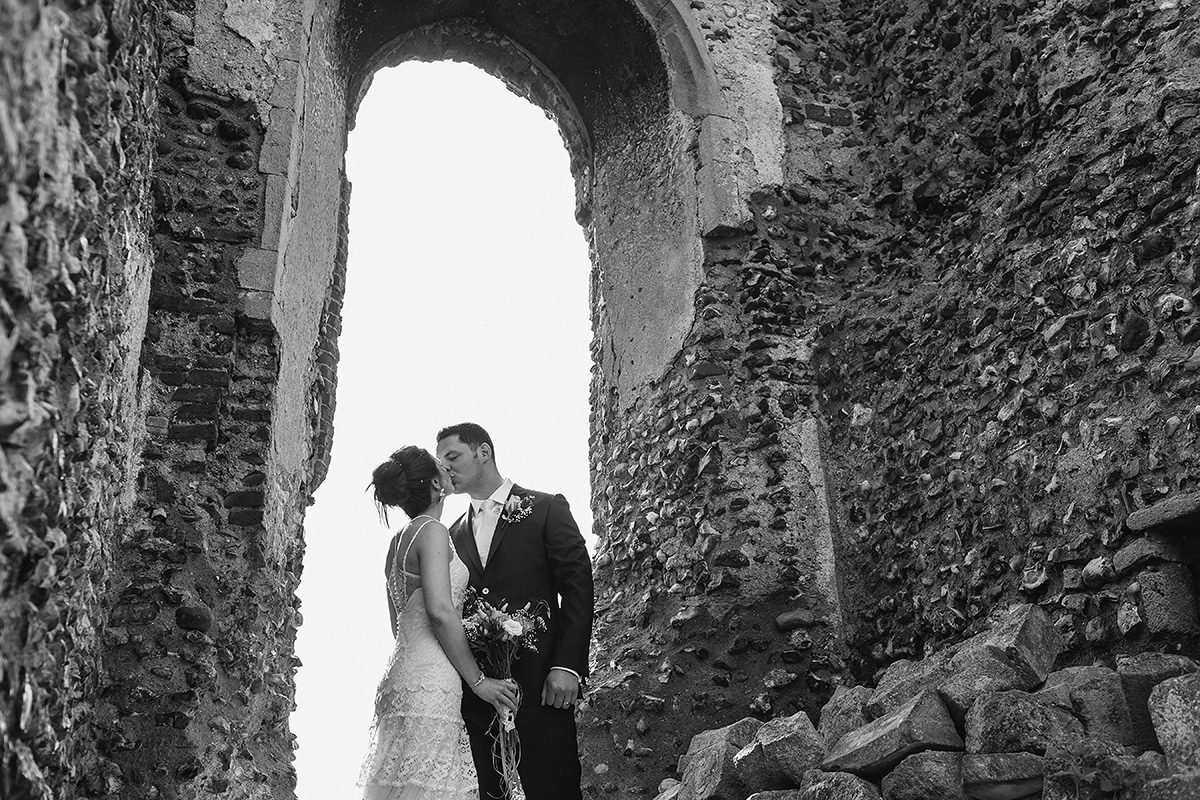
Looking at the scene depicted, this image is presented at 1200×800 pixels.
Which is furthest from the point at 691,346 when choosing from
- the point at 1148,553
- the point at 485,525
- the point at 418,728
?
the point at 418,728

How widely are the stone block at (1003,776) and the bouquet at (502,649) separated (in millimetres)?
1346

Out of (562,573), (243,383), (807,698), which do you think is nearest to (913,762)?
(562,573)

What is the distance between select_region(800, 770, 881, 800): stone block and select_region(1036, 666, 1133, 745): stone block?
517 mm

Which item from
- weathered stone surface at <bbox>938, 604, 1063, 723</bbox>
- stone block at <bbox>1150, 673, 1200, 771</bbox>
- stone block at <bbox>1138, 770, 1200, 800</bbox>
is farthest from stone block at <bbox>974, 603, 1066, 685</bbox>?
stone block at <bbox>1138, 770, 1200, 800</bbox>

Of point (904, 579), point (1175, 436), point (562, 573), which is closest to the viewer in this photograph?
point (1175, 436)

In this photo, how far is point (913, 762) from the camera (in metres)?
3.13

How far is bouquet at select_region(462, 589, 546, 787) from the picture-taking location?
12.0ft

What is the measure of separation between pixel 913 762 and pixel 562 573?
1.29 metres

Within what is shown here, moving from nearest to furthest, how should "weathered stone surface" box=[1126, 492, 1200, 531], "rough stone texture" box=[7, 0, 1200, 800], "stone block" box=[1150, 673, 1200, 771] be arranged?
"stone block" box=[1150, 673, 1200, 771] < "weathered stone surface" box=[1126, 492, 1200, 531] < "rough stone texture" box=[7, 0, 1200, 800]

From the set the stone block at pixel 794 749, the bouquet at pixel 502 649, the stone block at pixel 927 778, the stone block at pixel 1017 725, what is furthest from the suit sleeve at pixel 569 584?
the stone block at pixel 1017 725

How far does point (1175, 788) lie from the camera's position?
2.57 metres

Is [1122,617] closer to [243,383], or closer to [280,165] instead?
[243,383]

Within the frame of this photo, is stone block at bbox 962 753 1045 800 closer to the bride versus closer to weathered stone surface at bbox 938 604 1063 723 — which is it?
weathered stone surface at bbox 938 604 1063 723

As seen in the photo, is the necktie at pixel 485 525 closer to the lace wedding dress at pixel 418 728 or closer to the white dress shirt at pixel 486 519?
the white dress shirt at pixel 486 519
